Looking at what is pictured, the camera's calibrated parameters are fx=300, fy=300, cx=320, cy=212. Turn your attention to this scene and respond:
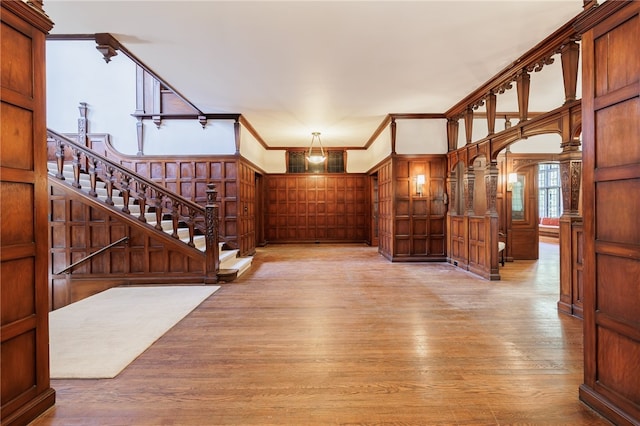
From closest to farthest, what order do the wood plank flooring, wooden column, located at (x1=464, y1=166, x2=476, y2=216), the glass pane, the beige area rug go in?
the wood plank flooring
the beige area rug
wooden column, located at (x1=464, y1=166, x2=476, y2=216)
the glass pane

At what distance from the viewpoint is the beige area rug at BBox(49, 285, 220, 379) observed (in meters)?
2.42

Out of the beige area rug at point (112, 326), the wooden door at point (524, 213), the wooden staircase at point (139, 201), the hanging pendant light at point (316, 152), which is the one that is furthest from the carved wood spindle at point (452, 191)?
the beige area rug at point (112, 326)

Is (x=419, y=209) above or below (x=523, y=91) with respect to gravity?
below

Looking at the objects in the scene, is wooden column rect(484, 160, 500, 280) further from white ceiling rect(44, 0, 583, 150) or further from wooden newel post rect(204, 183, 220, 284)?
wooden newel post rect(204, 183, 220, 284)

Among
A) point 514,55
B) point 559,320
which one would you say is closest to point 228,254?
point 559,320

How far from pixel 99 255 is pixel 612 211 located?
6249mm

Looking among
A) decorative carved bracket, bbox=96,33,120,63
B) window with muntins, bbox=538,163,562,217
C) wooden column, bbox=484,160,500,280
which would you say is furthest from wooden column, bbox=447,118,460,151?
window with muntins, bbox=538,163,562,217

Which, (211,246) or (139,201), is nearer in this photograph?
(139,201)

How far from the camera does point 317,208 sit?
35.0 ft

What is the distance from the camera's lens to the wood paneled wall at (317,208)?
10578mm

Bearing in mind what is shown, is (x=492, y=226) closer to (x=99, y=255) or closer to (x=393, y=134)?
(x=393, y=134)

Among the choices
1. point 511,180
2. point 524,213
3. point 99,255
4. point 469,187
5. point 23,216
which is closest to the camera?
point 23,216

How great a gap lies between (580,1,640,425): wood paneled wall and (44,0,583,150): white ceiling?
5.53ft

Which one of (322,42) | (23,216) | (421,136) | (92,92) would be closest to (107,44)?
(322,42)
